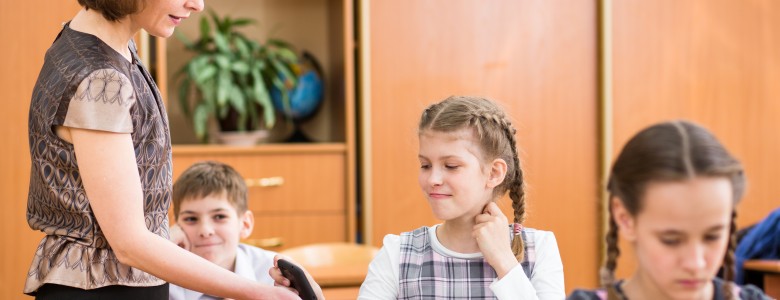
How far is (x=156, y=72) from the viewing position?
3.66m

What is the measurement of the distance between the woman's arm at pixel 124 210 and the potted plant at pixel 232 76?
2.34 metres

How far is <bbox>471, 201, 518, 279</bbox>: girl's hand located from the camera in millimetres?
1534

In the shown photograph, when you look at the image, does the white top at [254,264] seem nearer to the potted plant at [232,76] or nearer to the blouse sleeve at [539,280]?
the blouse sleeve at [539,280]

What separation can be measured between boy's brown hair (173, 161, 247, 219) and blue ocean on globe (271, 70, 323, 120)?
5.76 feet

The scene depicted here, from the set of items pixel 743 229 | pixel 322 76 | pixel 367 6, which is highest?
pixel 367 6

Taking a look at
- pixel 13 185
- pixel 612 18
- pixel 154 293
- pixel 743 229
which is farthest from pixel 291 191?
pixel 154 293

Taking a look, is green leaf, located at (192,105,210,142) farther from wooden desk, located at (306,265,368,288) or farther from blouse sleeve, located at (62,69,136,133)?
blouse sleeve, located at (62,69,136,133)

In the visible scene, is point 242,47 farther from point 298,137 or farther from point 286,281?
point 286,281

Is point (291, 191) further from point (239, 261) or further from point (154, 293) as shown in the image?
point (154, 293)

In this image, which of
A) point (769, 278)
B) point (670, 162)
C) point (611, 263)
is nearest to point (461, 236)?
point (611, 263)

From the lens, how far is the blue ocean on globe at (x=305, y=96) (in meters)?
4.02

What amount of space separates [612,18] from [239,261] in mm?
2379

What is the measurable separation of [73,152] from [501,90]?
9.11 ft

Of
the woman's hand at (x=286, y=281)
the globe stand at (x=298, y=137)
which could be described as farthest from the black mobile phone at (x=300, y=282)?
the globe stand at (x=298, y=137)
